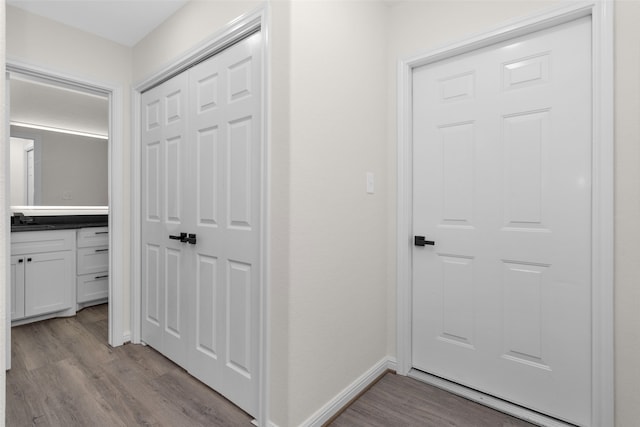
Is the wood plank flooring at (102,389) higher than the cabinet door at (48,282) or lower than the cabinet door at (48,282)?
lower

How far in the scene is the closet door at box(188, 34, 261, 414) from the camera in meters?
1.72

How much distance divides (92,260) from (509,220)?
12.7 ft

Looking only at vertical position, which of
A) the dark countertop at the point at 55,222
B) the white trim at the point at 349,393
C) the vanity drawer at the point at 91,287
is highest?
the dark countertop at the point at 55,222

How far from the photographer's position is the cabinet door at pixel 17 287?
9.58 ft

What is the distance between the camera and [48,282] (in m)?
3.14

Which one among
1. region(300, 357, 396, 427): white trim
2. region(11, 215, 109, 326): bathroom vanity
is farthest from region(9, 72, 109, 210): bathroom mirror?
region(300, 357, 396, 427): white trim

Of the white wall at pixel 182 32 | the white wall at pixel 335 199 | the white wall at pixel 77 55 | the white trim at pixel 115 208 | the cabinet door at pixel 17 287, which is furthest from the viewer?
the cabinet door at pixel 17 287

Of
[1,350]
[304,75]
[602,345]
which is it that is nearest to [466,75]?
[304,75]

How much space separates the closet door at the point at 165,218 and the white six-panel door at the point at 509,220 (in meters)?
1.52

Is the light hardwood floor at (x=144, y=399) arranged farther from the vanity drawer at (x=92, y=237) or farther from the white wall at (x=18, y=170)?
the white wall at (x=18, y=170)

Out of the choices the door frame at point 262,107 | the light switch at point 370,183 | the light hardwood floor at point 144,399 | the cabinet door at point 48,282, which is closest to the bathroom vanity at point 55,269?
the cabinet door at point 48,282

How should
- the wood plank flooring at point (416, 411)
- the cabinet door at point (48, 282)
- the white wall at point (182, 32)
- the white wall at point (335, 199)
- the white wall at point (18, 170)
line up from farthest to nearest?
the white wall at point (18, 170) < the cabinet door at point (48, 282) < the white wall at point (182, 32) < the wood plank flooring at point (416, 411) < the white wall at point (335, 199)

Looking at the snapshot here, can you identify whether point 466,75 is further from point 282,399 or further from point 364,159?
point 282,399

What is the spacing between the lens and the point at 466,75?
1.91m
